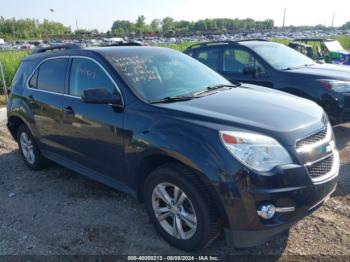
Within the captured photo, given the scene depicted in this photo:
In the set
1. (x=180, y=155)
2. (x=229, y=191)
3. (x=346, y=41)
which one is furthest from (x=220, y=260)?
(x=346, y=41)

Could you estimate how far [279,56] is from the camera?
717 centimetres

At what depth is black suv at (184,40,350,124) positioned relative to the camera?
6.02 metres

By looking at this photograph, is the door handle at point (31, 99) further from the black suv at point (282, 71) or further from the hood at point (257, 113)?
the black suv at point (282, 71)

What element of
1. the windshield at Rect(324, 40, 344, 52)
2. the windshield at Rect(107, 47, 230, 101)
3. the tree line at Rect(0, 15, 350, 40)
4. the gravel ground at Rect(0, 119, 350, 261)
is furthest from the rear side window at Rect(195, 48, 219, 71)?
the tree line at Rect(0, 15, 350, 40)

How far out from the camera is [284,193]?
2660mm

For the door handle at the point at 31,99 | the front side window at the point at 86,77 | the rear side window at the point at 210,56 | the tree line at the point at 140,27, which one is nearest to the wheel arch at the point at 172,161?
the front side window at the point at 86,77

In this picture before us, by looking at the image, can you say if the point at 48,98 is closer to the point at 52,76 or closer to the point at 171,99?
the point at 52,76

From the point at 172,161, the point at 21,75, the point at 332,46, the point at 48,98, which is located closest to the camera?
the point at 172,161

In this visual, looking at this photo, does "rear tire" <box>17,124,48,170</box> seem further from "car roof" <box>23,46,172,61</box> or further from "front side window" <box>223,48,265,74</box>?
"front side window" <box>223,48,265,74</box>

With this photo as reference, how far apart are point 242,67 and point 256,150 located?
4774 millimetres

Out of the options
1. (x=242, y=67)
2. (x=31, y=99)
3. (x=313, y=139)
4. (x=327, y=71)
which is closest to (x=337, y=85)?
(x=327, y=71)

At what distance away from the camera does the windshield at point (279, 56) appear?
22.5 feet

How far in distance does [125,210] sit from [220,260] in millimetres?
1366

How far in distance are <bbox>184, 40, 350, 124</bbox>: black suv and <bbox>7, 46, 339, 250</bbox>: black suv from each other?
2.58m
